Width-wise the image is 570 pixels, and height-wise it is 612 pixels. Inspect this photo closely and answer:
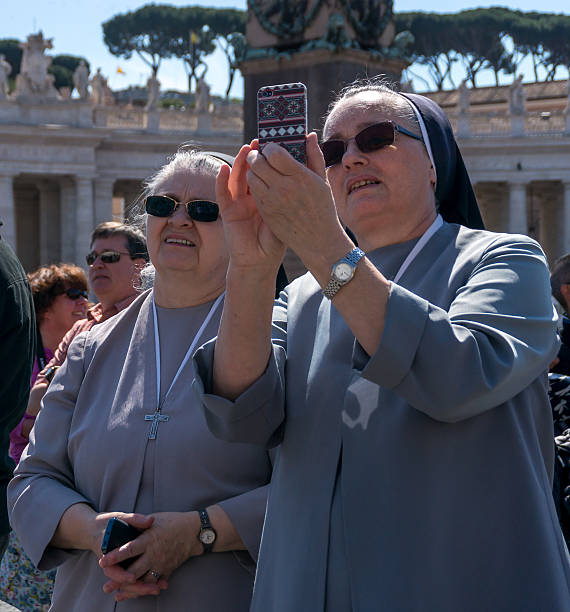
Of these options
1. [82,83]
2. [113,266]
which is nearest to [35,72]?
[82,83]

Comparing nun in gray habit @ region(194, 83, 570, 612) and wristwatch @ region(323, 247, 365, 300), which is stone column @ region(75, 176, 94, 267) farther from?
wristwatch @ region(323, 247, 365, 300)

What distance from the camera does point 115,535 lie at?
246 cm

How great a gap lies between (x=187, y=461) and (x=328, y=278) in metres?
1.01

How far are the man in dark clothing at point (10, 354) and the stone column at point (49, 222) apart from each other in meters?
38.5

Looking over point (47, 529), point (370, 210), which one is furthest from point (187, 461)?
point (370, 210)

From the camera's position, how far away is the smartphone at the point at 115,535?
2453 mm

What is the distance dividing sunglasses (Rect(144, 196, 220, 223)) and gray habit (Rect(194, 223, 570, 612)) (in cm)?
85

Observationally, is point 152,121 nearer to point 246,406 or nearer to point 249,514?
point 249,514

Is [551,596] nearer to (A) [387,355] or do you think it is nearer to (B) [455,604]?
(B) [455,604]

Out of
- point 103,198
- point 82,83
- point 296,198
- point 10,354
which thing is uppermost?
point 82,83

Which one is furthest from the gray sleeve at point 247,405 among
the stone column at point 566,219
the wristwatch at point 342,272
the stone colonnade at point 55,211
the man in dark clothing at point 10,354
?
the stone column at point 566,219

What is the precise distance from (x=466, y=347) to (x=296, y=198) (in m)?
0.43

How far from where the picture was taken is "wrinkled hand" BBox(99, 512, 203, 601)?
2.45 meters

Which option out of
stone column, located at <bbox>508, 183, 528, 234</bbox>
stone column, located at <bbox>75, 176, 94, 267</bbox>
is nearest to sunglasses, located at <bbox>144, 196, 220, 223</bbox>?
stone column, located at <bbox>75, 176, 94, 267</bbox>
